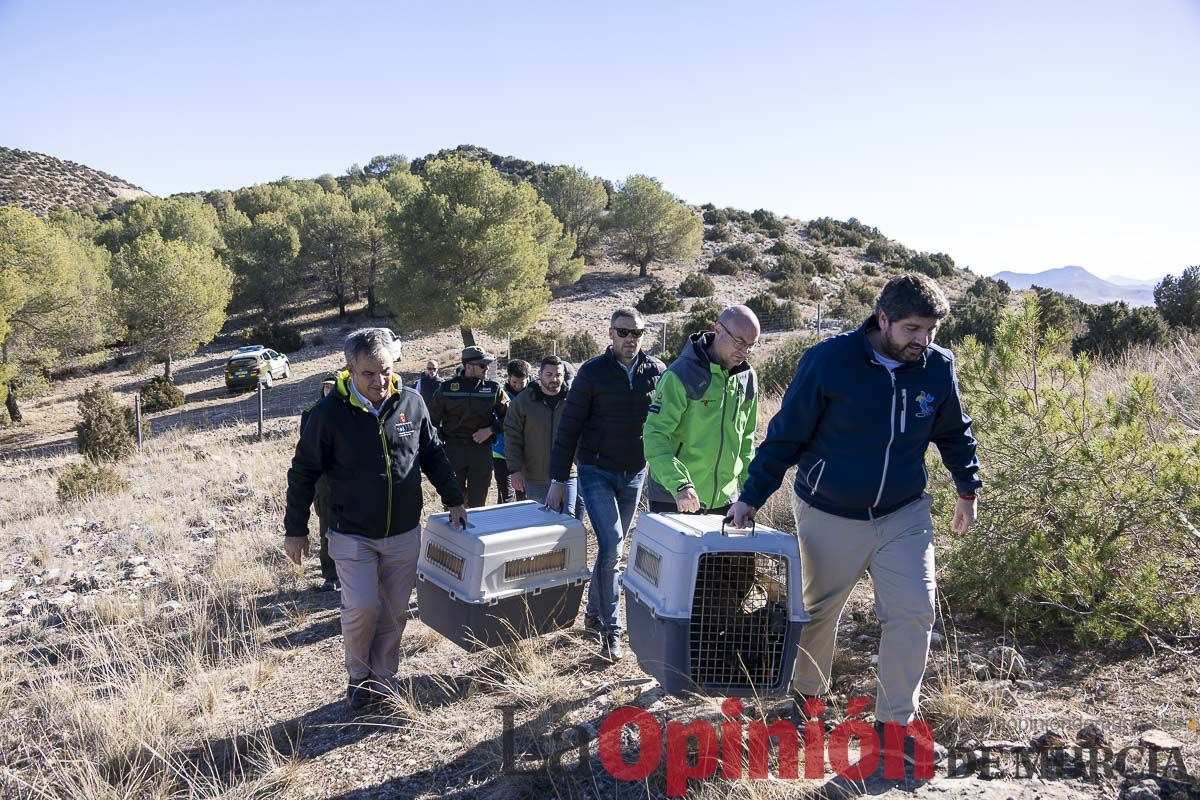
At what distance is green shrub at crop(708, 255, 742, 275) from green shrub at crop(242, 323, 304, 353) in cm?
2025

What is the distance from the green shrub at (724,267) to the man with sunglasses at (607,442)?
3536 cm

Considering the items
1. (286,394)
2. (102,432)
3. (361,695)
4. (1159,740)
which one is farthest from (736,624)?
(286,394)

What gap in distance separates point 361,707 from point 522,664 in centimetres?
74

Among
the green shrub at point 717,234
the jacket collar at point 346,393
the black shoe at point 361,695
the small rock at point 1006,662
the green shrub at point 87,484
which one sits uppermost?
the green shrub at point 717,234

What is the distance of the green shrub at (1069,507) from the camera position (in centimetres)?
329

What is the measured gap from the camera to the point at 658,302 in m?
30.8

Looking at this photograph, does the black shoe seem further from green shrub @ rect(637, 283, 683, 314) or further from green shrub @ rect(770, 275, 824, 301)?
green shrub @ rect(770, 275, 824, 301)

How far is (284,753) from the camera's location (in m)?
3.12

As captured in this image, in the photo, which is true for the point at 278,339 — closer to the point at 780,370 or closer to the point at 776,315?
the point at 776,315

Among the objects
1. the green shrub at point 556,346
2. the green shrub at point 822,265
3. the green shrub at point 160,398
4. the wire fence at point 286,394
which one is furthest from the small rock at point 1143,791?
the green shrub at point 822,265

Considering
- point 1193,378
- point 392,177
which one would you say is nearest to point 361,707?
point 1193,378

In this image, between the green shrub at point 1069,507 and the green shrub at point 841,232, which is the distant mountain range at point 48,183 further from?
the green shrub at point 1069,507

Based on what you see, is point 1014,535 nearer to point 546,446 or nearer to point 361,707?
point 546,446

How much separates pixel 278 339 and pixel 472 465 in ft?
103
